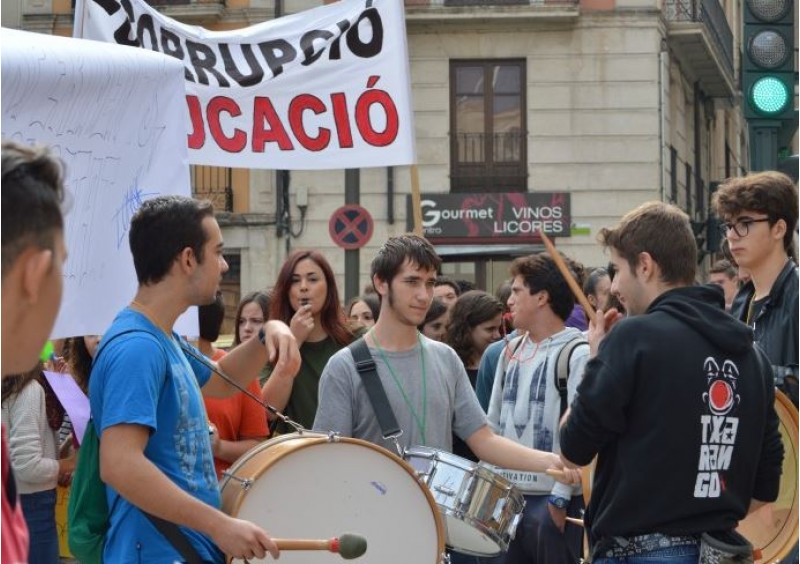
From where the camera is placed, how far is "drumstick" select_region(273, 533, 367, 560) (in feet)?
13.8

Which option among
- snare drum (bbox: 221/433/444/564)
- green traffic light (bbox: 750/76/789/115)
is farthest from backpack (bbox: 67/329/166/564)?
green traffic light (bbox: 750/76/789/115)

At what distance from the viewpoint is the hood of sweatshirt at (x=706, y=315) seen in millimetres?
4555

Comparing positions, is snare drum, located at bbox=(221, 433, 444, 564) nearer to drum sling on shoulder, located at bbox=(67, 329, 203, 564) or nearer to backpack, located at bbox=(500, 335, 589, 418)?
drum sling on shoulder, located at bbox=(67, 329, 203, 564)

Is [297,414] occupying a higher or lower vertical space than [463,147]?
lower

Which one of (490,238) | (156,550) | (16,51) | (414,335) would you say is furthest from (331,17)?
(490,238)

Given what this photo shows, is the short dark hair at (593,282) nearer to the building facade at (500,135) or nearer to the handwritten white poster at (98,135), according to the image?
the handwritten white poster at (98,135)

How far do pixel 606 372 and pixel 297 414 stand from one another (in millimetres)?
2638

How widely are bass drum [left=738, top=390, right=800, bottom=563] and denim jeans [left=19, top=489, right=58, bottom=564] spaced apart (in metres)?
3.05

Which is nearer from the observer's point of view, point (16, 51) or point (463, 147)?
point (16, 51)

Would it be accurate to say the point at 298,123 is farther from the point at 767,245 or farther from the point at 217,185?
the point at 217,185

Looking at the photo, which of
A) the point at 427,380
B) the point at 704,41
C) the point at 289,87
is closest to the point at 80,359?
the point at 427,380

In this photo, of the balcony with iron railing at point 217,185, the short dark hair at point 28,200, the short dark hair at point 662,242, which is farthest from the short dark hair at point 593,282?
the balcony with iron railing at point 217,185

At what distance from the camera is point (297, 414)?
6883 mm

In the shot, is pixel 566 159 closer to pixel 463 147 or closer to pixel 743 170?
pixel 463 147
